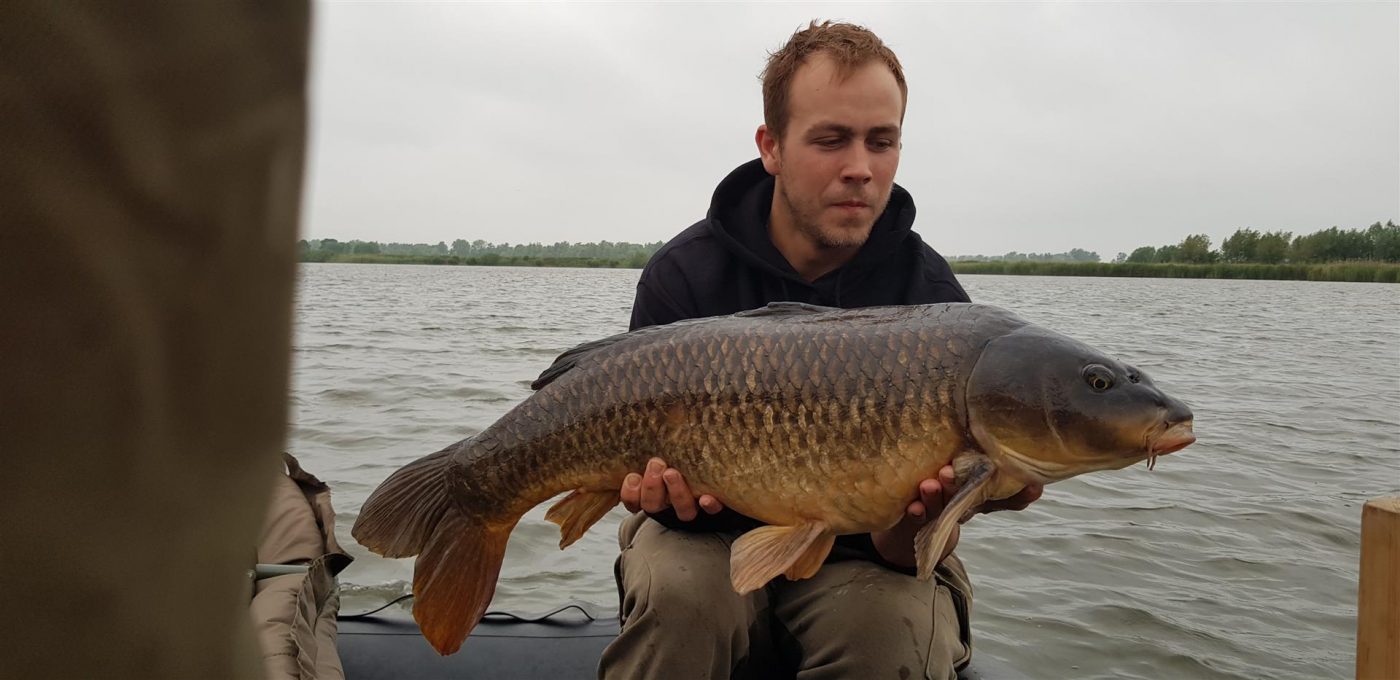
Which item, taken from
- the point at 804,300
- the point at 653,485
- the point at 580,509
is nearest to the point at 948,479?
the point at 653,485

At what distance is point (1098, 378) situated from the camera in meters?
2.20

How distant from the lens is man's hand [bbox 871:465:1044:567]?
224 centimetres

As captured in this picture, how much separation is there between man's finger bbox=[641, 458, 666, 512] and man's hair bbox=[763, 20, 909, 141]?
1.34 meters

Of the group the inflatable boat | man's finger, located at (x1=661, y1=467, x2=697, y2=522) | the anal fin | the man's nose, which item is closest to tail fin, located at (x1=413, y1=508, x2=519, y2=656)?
man's finger, located at (x1=661, y1=467, x2=697, y2=522)

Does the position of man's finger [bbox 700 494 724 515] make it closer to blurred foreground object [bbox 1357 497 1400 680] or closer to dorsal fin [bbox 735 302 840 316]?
dorsal fin [bbox 735 302 840 316]

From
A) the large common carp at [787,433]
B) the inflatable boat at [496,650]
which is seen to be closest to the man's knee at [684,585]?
the large common carp at [787,433]

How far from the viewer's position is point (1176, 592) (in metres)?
5.21

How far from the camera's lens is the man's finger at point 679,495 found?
2.43 metres

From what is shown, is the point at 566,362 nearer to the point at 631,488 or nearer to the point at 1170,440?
the point at 631,488

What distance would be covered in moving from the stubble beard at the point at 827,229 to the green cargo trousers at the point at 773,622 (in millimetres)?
1038

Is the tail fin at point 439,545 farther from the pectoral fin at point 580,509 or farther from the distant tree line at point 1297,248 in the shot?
the distant tree line at point 1297,248

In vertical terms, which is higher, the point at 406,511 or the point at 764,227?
the point at 764,227

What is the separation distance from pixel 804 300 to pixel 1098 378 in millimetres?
1195

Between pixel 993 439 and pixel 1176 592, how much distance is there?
12.3 ft
